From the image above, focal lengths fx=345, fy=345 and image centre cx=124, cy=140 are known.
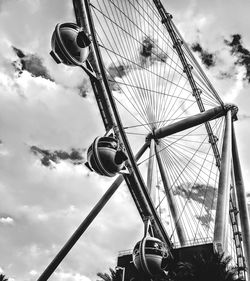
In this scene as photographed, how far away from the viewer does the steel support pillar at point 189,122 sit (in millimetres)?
24797

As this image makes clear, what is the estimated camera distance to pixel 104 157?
13828mm

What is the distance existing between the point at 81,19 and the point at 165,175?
534 inches

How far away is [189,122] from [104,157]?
12.4 m

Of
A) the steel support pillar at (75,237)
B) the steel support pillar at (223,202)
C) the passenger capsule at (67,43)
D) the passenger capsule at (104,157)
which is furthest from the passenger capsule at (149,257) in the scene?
the steel support pillar at (75,237)

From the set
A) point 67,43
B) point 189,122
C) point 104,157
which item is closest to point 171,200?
point 189,122

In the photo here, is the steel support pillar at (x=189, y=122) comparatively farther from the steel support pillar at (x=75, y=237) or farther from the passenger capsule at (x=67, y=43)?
the passenger capsule at (x=67, y=43)

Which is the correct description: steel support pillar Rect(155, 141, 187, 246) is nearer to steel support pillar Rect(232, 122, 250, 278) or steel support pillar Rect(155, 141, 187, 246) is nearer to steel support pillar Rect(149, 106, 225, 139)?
steel support pillar Rect(149, 106, 225, 139)

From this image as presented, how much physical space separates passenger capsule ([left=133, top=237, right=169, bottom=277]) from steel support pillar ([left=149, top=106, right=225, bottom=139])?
466 inches

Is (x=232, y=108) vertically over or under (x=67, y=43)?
over

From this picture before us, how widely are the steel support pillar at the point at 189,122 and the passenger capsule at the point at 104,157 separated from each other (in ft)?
37.3

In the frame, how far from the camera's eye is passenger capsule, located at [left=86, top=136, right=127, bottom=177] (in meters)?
13.8

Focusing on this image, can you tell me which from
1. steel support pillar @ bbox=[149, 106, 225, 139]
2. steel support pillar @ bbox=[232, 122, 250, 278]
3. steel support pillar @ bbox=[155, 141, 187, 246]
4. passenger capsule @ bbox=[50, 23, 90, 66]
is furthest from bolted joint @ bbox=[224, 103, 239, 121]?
passenger capsule @ bbox=[50, 23, 90, 66]

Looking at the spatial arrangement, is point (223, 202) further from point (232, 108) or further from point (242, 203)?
point (232, 108)

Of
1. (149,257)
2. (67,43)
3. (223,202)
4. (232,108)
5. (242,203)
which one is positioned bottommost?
(149,257)
